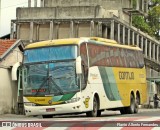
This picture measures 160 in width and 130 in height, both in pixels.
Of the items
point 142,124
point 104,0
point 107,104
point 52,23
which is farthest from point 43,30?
point 142,124

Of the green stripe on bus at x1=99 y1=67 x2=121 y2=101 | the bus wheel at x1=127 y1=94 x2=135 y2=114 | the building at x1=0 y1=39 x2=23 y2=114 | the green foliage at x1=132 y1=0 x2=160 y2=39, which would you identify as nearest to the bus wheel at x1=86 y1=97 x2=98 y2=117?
the green stripe on bus at x1=99 y1=67 x2=121 y2=101

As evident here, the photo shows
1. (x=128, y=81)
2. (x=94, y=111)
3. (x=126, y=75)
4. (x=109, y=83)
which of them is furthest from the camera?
(x=128, y=81)

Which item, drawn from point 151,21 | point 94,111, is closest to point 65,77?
point 94,111

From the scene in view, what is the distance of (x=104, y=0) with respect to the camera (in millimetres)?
56156

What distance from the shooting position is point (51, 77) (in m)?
20.3

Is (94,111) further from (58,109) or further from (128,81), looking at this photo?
(128,81)

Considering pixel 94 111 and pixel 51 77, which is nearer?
pixel 51 77

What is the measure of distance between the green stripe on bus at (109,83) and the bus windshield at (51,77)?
8.45 ft

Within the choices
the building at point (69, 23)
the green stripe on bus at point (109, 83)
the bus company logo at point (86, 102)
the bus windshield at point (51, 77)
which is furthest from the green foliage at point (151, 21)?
the bus windshield at point (51, 77)

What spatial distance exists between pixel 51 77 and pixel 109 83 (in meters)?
4.05

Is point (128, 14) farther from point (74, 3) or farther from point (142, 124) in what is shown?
point (142, 124)

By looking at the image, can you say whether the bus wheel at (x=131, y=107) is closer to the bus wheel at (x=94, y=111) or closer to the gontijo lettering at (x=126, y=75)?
the gontijo lettering at (x=126, y=75)

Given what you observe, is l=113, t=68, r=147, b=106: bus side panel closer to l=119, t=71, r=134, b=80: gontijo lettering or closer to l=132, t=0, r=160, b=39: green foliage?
l=119, t=71, r=134, b=80: gontijo lettering

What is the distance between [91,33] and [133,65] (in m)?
21.9
